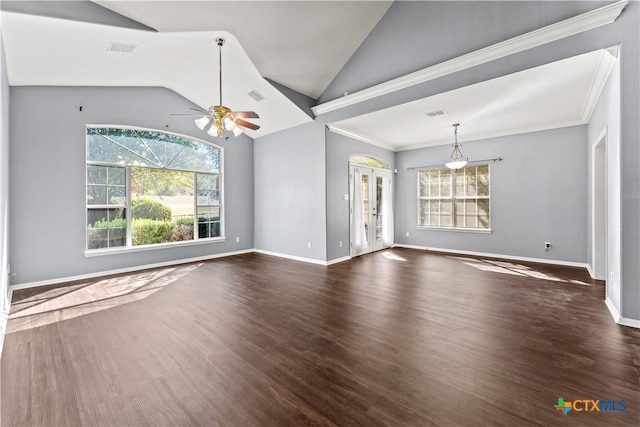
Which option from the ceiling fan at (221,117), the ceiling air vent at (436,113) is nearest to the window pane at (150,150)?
the ceiling fan at (221,117)

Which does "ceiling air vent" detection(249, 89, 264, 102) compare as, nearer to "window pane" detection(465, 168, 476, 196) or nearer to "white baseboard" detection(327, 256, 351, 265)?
"white baseboard" detection(327, 256, 351, 265)

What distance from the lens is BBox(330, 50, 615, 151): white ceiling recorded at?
351 centimetres

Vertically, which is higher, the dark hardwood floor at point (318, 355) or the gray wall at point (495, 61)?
the gray wall at point (495, 61)

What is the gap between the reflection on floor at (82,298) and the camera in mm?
3188

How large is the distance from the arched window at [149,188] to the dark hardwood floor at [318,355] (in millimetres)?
1520

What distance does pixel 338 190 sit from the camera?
618cm

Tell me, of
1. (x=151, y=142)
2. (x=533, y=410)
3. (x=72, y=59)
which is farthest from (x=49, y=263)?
(x=533, y=410)

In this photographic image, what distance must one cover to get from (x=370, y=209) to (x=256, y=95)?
3.82 m

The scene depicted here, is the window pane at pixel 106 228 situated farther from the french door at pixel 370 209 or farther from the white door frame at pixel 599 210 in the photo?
the white door frame at pixel 599 210

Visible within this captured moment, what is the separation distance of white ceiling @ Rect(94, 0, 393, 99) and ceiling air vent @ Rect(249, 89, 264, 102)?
1.65ft

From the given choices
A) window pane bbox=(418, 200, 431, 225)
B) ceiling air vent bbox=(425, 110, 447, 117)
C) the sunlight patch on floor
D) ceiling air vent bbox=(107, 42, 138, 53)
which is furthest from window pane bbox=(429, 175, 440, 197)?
ceiling air vent bbox=(107, 42, 138, 53)

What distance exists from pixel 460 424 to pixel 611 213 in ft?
11.4

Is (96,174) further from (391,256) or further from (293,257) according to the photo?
(391,256)

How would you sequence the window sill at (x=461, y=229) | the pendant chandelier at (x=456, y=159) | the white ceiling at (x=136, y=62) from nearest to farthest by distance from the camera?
1. the white ceiling at (x=136, y=62)
2. the pendant chandelier at (x=456, y=159)
3. the window sill at (x=461, y=229)
